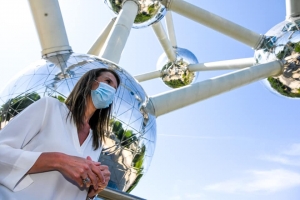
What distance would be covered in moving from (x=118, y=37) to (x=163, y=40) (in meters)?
4.99

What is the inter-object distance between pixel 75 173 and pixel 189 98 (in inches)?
116

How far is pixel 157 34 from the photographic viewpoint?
8.81 m

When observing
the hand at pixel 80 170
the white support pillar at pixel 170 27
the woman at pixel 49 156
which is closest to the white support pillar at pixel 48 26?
the woman at pixel 49 156

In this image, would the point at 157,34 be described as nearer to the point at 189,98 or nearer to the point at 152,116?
the point at 189,98

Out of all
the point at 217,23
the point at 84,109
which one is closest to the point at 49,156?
the point at 84,109

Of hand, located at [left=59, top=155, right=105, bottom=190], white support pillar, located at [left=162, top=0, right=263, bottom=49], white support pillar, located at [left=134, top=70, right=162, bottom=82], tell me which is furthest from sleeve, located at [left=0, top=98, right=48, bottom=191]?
white support pillar, located at [left=134, top=70, right=162, bottom=82]

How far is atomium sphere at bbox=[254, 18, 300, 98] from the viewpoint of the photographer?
506 cm

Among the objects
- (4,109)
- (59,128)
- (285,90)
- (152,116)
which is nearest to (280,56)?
(285,90)

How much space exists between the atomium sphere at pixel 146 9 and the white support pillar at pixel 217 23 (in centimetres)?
23

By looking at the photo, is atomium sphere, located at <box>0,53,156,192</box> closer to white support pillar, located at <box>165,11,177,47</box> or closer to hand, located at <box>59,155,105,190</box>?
hand, located at <box>59,155,105,190</box>

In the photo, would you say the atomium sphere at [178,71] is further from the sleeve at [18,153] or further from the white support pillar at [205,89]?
the sleeve at [18,153]

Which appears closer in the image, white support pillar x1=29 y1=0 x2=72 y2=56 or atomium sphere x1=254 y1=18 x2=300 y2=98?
white support pillar x1=29 y1=0 x2=72 y2=56

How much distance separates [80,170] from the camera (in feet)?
4.13

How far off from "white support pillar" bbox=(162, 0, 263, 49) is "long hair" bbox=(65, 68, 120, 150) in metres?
4.03
